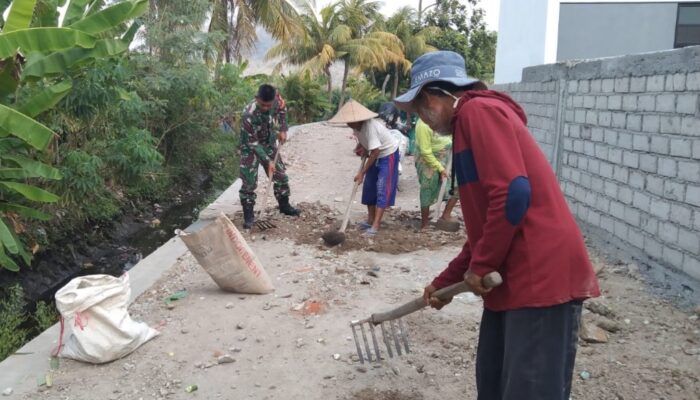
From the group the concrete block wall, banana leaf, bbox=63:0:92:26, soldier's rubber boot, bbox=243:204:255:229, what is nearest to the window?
the concrete block wall

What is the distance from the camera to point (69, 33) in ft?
13.7

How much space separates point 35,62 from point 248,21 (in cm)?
1532

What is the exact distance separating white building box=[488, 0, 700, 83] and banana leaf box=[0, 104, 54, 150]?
6.69 m

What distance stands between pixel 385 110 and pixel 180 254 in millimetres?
5065

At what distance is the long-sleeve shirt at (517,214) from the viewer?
6.52 ft

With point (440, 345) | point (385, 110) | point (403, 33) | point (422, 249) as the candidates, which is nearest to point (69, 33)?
point (440, 345)

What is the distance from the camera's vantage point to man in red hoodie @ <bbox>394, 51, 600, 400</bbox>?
1999 millimetres

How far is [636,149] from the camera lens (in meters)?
5.02

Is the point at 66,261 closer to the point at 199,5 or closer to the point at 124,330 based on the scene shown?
the point at 124,330

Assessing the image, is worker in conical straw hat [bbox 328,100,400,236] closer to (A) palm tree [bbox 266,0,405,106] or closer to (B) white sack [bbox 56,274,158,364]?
(B) white sack [bbox 56,274,158,364]

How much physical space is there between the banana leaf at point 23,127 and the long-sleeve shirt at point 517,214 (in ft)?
10.8

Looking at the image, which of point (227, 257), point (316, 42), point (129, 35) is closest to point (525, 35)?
point (129, 35)

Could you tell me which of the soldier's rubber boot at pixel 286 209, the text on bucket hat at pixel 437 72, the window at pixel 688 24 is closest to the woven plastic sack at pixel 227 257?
the text on bucket hat at pixel 437 72

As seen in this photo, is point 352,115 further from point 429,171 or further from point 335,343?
point 335,343
